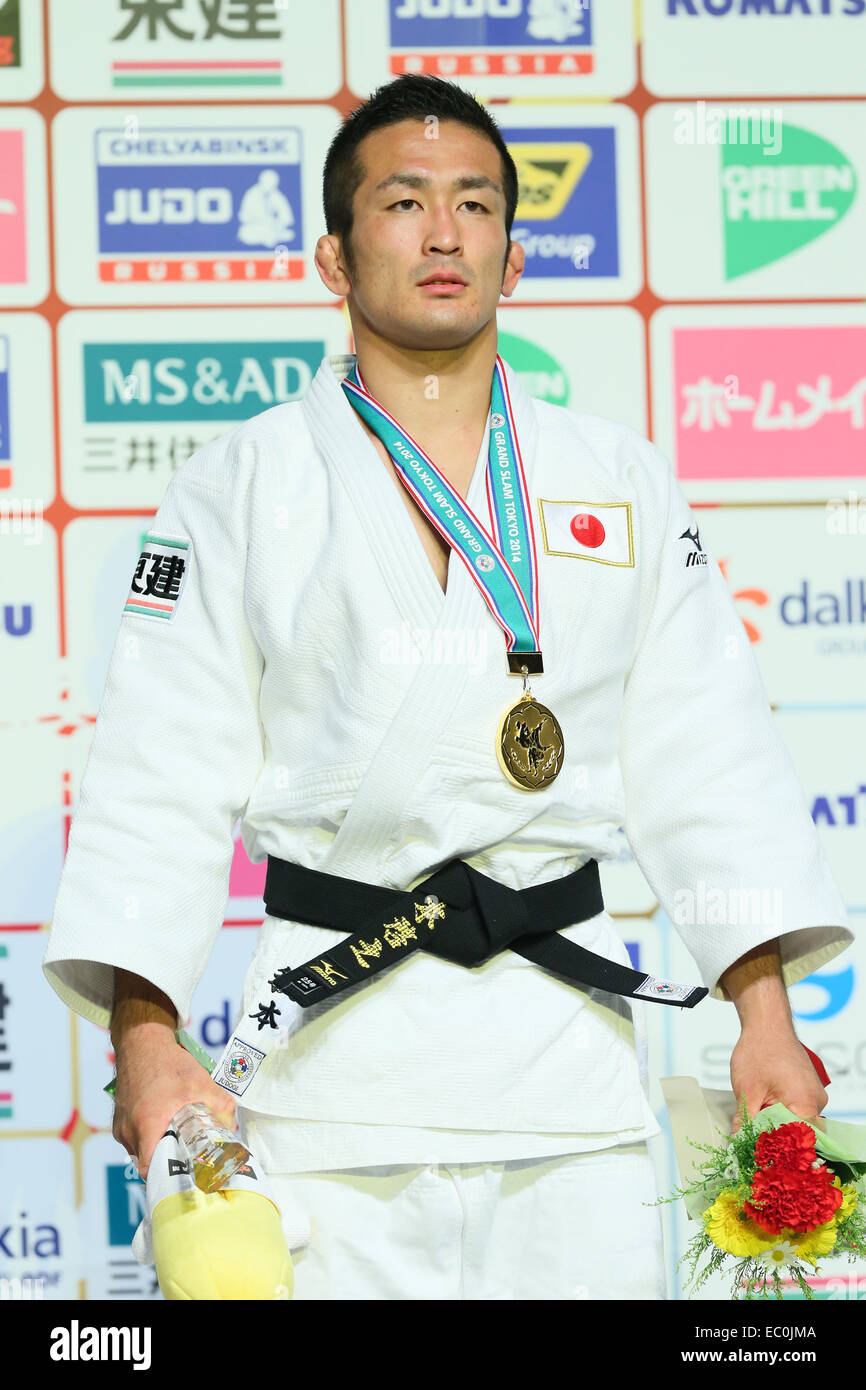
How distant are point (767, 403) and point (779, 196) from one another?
42 cm

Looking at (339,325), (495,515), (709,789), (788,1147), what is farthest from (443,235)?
(339,325)

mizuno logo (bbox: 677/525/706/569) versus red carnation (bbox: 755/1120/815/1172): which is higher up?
mizuno logo (bbox: 677/525/706/569)

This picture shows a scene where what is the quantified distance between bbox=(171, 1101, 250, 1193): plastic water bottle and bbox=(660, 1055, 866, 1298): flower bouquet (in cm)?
44

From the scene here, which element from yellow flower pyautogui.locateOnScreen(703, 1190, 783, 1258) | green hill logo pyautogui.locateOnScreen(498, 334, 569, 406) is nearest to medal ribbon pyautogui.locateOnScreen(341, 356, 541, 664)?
yellow flower pyautogui.locateOnScreen(703, 1190, 783, 1258)

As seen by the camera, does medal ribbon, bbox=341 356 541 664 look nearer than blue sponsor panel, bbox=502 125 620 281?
Yes

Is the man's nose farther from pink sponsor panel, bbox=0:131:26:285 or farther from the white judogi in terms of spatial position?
pink sponsor panel, bbox=0:131:26:285

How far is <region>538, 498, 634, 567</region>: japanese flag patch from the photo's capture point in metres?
1.91

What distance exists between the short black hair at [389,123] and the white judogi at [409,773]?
0.24 metres

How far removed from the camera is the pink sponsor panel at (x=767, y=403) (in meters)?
3.22

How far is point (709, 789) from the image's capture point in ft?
6.43

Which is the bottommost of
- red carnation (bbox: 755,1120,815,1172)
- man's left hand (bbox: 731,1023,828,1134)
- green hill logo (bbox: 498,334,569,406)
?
red carnation (bbox: 755,1120,815,1172)

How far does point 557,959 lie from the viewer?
178 cm

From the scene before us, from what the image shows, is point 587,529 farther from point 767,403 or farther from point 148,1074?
point 767,403

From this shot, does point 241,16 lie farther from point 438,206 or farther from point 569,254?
point 438,206
